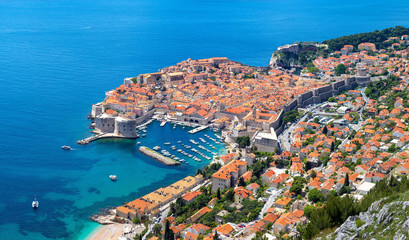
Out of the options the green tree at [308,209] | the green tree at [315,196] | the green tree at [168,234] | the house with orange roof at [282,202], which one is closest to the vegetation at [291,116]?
the house with orange roof at [282,202]

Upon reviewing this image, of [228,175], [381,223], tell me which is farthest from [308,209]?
[381,223]

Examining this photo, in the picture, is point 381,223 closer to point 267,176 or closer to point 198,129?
point 267,176

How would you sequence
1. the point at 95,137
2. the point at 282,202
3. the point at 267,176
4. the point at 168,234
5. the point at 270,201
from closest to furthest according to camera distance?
the point at 168,234, the point at 282,202, the point at 270,201, the point at 267,176, the point at 95,137

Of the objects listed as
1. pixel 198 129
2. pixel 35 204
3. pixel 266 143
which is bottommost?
pixel 35 204

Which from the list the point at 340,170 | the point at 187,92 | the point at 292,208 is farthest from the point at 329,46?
the point at 292,208

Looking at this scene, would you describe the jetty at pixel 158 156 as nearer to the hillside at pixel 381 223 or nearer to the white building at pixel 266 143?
the white building at pixel 266 143

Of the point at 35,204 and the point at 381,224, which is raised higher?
the point at 381,224

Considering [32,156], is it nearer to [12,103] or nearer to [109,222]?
[109,222]
